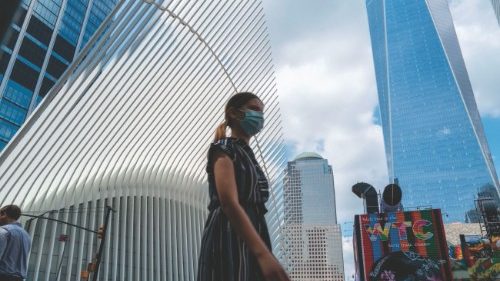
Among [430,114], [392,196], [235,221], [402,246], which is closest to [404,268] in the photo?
[402,246]

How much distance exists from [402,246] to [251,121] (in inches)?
1270

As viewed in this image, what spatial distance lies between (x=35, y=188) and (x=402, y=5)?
164894 millimetres

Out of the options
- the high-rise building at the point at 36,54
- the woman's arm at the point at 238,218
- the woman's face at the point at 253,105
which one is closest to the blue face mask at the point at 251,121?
the woman's face at the point at 253,105

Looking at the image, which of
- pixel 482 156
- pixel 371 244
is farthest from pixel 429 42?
pixel 371 244

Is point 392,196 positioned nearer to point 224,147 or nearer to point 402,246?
point 402,246

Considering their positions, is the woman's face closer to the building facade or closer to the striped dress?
the striped dress

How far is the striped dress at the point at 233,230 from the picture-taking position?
2.04m

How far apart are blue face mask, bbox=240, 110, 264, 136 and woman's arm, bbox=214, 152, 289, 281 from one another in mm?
396

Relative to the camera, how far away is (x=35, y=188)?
17.5 m

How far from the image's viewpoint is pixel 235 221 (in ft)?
6.37

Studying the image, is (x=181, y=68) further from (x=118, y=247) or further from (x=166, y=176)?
(x=118, y=247)

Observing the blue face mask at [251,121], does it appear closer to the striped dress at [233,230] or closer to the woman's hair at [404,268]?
the striped dress at [233,230]

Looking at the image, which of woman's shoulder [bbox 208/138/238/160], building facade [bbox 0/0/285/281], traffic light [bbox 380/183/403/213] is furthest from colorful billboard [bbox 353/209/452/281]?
woman's shoulder [bbox 208/138/238/160]

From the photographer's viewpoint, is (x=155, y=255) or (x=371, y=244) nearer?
(x=155, y=255)
